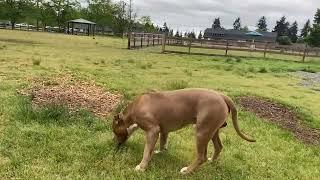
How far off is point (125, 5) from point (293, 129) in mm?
80608

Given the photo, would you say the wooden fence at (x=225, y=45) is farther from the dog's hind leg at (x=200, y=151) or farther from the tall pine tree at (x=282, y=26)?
the tall pine tree at (x=282, y=26)

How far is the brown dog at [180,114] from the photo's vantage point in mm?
5953

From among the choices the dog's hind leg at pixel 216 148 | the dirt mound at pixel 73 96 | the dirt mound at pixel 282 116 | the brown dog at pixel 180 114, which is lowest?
the dirt mound at pixel 282 116

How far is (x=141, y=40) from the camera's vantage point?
39.1 meters

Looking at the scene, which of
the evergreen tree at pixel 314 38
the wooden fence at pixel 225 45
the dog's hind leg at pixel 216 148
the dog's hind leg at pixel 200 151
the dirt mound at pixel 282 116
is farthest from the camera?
the evergreen tree at pixel 314 38

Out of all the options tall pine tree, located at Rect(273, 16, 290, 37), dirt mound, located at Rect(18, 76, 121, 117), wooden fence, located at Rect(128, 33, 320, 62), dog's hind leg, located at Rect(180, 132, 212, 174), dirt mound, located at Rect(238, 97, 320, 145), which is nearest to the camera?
dog's hind leg, located at Rect(180, 132, 212, 174)

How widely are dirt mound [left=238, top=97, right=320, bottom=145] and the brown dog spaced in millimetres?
3372

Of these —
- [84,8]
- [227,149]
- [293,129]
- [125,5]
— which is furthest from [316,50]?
[84,8]

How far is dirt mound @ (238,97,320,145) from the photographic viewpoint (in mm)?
9227

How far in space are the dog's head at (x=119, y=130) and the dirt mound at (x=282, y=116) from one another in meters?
3.80

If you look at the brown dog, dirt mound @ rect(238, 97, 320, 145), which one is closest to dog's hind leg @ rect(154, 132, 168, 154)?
the brown dog

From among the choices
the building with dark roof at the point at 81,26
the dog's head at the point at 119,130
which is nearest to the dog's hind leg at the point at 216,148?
the dog's head at the point at 119,130

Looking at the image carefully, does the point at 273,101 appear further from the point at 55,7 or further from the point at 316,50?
the point at 55,7

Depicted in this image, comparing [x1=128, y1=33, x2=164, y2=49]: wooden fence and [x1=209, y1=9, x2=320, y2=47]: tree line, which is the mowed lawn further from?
[x1=209, y1=9, x2=320, y2=47]: tree line
